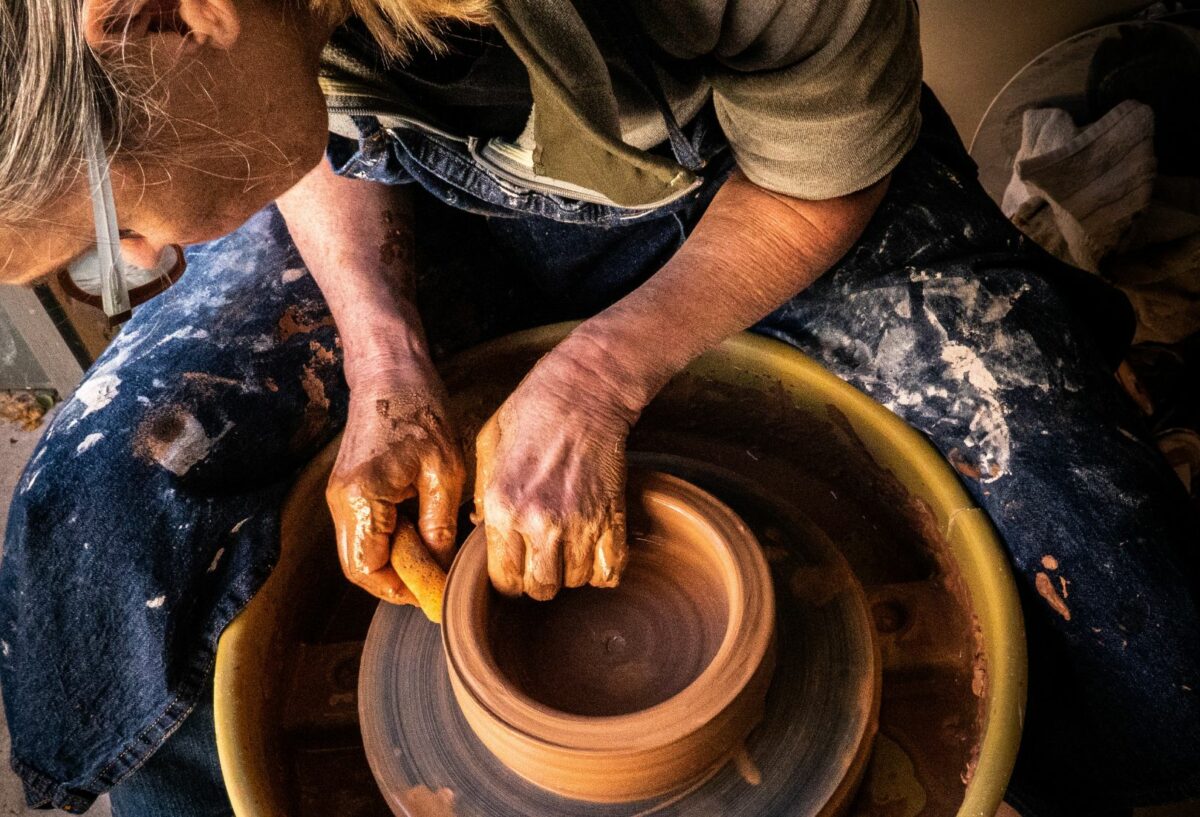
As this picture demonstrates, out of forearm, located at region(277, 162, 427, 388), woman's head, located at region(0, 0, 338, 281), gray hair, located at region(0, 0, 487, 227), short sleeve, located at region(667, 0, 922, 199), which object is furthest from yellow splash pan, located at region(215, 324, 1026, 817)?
gray hair, located at region(0, 0, 487, 227)

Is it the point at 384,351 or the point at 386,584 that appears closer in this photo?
the point at 386,584

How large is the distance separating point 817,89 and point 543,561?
2.25ft

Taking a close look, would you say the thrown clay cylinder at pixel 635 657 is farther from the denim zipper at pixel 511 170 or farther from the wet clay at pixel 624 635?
the denim zipper at pixel 511 170

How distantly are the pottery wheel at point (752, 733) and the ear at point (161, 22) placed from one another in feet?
2.61

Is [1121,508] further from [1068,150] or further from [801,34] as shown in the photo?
[1068,150]

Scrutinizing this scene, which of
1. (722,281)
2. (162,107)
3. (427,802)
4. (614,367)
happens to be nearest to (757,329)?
(722,281)

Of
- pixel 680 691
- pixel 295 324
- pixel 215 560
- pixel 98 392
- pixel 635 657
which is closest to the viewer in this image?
pixel 680 691

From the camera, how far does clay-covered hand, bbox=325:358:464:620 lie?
4.30ft

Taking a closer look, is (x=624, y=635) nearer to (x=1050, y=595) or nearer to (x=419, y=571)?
(x=419, y=571)

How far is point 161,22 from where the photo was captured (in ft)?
2.96

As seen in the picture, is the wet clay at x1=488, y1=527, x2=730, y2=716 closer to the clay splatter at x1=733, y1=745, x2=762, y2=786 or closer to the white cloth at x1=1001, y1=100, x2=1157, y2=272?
the clay splatter at x1=733, y1=745, x2=762, y2=786

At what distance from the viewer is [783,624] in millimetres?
1344

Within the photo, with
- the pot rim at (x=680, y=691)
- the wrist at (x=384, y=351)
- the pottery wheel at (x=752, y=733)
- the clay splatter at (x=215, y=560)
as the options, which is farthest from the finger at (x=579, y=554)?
the clay splatter at (x=215, y=560)

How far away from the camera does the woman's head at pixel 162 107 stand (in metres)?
0.83
